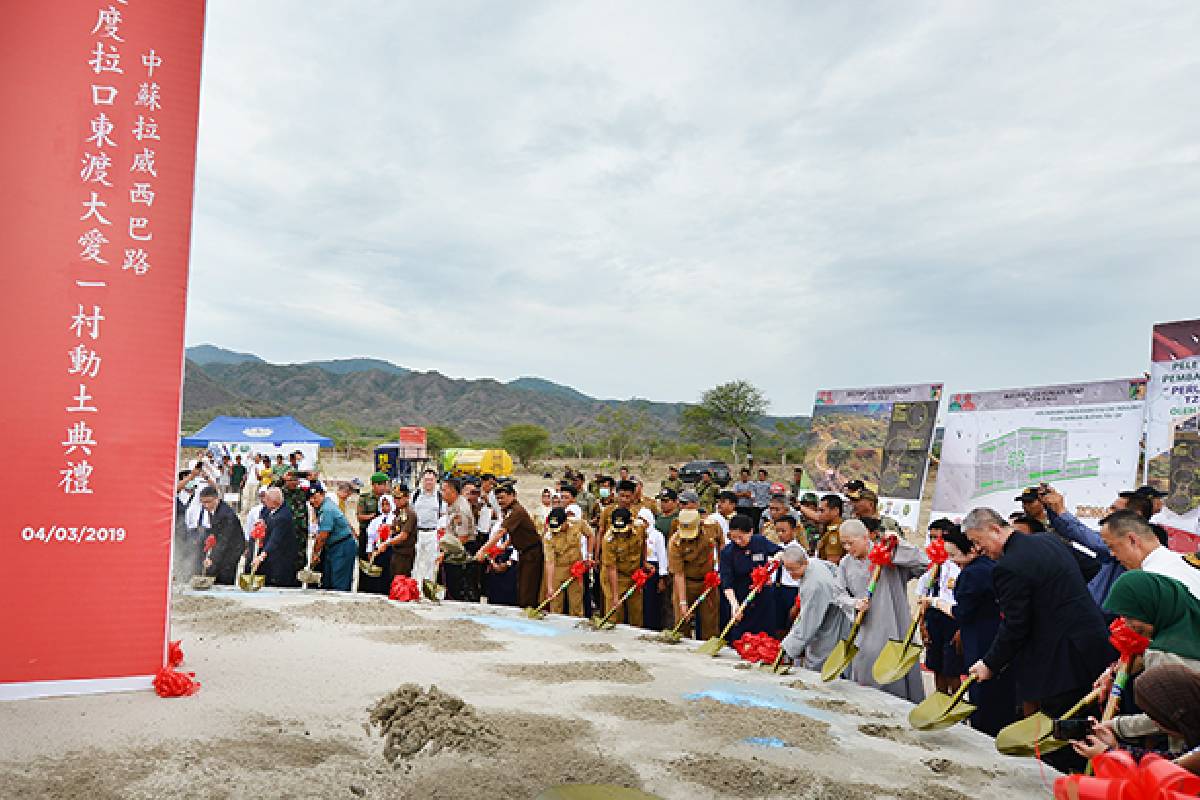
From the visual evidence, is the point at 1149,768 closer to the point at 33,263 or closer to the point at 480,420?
the point at 33,263

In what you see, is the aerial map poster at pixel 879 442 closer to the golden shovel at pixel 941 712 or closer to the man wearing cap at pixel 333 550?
the golden shovel at pixel 941 712

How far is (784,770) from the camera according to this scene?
411cm

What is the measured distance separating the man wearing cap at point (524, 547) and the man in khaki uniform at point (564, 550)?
276 mm

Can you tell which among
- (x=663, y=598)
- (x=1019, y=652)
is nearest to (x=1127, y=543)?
(x=1019, y=652)

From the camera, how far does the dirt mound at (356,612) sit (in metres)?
7.73

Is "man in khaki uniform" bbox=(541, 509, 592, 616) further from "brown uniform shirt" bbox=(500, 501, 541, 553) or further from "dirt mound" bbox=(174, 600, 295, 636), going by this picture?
"dirt mound" bbox=(174, 600, 295, 636)

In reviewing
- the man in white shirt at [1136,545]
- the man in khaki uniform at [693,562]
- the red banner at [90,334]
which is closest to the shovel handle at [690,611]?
the man in khaki uniform at [693,562]

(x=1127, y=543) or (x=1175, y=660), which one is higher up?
(x=1127, y=543)

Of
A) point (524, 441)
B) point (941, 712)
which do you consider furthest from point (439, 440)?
point (941, 712)

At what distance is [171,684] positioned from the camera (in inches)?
189

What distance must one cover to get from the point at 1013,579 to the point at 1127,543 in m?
0.55

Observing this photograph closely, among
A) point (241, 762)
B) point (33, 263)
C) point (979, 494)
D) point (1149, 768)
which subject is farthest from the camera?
point (979, 494)

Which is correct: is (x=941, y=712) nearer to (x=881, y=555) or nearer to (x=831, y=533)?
(x=881, y=555)

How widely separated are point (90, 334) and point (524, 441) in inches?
1747
